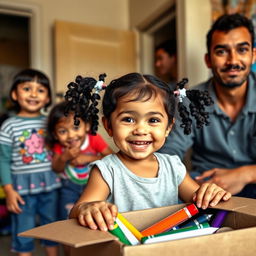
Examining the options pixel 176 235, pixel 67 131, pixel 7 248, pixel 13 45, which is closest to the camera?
pixel 176 235

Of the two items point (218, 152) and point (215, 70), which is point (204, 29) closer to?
point (215, 70)

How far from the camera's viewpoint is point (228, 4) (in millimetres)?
2383

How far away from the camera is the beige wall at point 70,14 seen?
3.12 metres

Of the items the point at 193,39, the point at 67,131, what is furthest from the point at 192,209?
the point at 193,39

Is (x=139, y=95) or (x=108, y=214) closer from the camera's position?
(x=108, y=214)

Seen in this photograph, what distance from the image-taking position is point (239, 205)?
0.73 meters

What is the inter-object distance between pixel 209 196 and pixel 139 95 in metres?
0.32

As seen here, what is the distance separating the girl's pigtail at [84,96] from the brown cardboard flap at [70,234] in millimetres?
339

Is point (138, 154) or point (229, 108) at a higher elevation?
point (229, 108)

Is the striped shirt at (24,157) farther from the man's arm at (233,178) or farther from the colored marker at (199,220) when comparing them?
the colored marker at (199,220)

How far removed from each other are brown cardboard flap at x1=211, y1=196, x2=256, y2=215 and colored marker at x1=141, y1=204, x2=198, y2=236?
0.21 ft

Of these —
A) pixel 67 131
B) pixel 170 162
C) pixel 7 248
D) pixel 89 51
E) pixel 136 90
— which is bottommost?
pixel 7 248

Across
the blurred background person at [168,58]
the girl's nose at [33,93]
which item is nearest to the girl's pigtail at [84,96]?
the girl's nose at [33,93]

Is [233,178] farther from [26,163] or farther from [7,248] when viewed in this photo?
[7,248]
